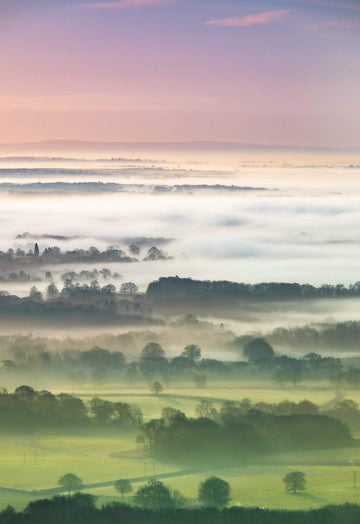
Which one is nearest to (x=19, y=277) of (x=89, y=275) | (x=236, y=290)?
(x=89, y=275)

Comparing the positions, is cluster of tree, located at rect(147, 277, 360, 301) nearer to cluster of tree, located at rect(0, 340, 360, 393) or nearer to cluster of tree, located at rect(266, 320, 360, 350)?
cluster of tree, located at rect(266, 320, 360, 350)

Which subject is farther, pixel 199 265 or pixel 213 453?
pixel 199 265

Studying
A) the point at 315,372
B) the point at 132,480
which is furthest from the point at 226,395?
the point at 132,480

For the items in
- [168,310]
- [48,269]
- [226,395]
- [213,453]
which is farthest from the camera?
[48,269]

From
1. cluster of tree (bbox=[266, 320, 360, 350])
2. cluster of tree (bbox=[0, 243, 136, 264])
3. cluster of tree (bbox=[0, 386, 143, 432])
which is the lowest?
cluster of tree (bbox=[0, 386, 143, 432])

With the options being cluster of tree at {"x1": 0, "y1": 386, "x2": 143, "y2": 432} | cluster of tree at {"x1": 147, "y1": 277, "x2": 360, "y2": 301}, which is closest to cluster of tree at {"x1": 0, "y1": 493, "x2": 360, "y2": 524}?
cluster of tree at {"x1": 0, "y1": 386, "x2": 143, "y2": 432}

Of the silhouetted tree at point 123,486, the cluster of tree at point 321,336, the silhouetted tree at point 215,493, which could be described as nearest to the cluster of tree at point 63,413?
the silhouetted tree at point 123,486

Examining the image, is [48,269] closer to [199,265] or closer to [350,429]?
[199,265]
